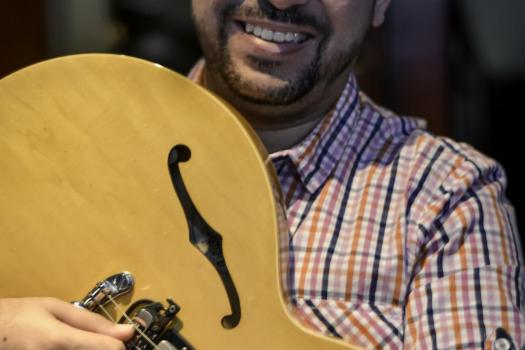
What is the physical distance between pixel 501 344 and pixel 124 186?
52 cm

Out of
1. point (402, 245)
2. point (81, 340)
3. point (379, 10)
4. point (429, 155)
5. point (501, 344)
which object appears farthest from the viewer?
point (379, 10)

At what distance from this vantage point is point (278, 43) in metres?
1.23

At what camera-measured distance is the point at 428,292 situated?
3.59 ft

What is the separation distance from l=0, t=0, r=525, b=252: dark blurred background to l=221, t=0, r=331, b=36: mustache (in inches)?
35.9

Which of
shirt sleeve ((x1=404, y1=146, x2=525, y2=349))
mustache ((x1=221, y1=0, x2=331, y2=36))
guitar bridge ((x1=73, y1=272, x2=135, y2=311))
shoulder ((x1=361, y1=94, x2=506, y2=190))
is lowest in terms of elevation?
shirt sleeve ((x1=404, y1=146, x2=525, y2=349))

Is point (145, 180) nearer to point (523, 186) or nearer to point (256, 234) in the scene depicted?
point (256, 234)

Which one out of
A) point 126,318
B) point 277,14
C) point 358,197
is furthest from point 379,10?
point 126,318

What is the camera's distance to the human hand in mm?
932

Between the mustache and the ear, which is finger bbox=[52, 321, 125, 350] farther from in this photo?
the ear

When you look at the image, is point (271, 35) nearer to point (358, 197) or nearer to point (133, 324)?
point (358, 197)

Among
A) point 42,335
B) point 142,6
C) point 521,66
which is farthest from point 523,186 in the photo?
point 42,335

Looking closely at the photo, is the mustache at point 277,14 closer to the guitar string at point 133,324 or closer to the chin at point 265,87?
the chin at point 265,87

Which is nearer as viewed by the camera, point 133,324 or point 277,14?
point 133,324

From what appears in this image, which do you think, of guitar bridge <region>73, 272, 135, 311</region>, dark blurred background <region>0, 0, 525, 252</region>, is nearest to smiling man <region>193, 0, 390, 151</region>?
guitar bridge <region>73, 272, 135, 311</region>
